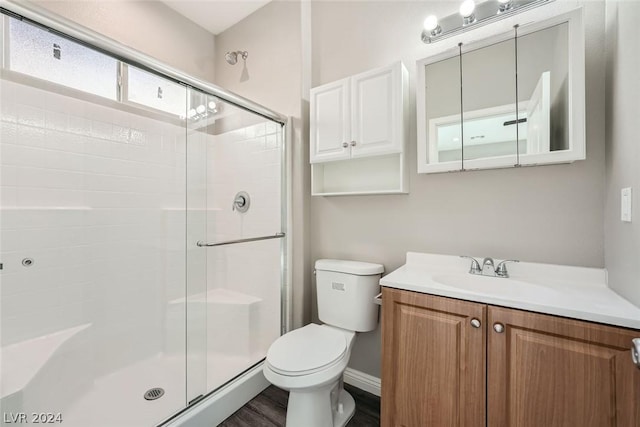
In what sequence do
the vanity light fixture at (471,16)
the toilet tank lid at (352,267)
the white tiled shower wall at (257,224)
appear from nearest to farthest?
the vanity light fixture at (471,16)
the toilet tank lid at (352,267)
the white tiled shower wall at (257,224)

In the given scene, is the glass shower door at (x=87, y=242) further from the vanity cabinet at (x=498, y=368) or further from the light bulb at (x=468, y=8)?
the light bulb at (x=468, y=8)

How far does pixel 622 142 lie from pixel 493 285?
0.70 meters

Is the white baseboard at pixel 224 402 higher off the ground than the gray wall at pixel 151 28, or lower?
lower

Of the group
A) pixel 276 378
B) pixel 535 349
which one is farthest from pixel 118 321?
pixel 535 349

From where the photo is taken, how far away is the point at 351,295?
159 cm

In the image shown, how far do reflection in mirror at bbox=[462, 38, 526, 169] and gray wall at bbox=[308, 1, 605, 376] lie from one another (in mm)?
123

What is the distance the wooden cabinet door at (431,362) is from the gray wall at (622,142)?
50cm

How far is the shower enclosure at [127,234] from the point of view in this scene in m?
1.38

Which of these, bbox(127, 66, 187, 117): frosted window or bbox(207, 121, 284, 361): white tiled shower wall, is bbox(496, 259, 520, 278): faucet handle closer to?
bbox(207, 121, 284, 361): white tiled shower wall

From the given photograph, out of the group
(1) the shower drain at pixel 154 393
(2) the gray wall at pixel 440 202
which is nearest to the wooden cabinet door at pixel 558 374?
(2) the gray wall at pixel 440 202

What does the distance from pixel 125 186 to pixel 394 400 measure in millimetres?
2066

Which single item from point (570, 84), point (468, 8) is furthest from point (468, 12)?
point (570, 84)

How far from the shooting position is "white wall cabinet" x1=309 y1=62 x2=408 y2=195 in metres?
1.50

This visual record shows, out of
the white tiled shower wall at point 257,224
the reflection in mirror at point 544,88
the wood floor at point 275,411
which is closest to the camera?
the reflection in mirror at point 544,88
